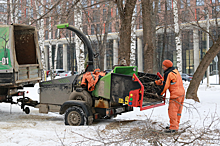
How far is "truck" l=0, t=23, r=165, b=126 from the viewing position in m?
5.82

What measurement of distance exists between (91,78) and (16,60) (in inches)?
124

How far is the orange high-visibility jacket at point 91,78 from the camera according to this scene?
6508mm

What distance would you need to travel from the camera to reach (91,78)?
6.52 metres

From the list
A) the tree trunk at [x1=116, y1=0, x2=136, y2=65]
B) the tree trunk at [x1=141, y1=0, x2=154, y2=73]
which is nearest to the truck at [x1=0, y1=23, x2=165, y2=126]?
the tree trunk at [x1=116, y1=0, x2=136, y2=65]

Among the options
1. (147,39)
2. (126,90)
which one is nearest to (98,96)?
(126,90)

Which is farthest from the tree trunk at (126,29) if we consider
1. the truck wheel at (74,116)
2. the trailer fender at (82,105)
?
the truck wheel at (74,116)

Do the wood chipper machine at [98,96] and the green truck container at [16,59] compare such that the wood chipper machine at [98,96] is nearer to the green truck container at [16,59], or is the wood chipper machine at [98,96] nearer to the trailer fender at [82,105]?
the trailer fender at [82,105]

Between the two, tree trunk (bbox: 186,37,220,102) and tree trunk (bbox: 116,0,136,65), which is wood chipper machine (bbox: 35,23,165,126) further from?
tree trunk (bbox: 186,37,220,102)

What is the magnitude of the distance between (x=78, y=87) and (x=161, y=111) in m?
3.26

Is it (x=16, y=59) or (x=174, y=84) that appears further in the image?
(x=16, y=59)

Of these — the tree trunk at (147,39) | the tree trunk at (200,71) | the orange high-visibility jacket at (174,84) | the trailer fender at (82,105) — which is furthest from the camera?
the tree trunk at (200,71)

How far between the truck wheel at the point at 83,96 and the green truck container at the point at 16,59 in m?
2.20

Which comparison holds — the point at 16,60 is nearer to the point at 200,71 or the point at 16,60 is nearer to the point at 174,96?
the point at 174,96

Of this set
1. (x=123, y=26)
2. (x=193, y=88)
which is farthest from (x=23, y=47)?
(x=193, y=88)
